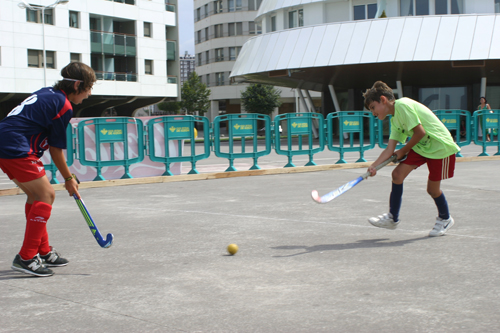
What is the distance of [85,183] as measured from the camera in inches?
414

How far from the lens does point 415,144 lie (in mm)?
5336

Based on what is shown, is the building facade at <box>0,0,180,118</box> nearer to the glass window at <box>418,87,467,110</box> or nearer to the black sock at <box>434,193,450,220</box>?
the glass window at <box>418,87,467,110</box>

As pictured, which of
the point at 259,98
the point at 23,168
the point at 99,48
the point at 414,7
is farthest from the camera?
the point at 259,98

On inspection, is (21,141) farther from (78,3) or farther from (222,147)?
(78,3)

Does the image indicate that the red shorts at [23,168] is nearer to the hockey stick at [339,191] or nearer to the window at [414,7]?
the hockey stick at [339,191]

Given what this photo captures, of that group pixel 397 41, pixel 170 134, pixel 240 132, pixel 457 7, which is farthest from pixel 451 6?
pixel 170 134

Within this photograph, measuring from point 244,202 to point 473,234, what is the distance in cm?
349

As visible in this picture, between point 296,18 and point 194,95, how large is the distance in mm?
37511

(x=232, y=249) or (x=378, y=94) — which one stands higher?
(x=378, y=94)

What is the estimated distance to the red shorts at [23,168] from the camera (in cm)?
421

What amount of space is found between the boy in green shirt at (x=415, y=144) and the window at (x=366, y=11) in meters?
25.8

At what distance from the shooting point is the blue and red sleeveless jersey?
419cm

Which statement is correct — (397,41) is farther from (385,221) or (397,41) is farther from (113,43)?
(113,43)

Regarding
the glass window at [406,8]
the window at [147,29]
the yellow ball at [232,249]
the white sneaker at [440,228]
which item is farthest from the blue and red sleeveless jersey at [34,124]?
the window at [147,29]
